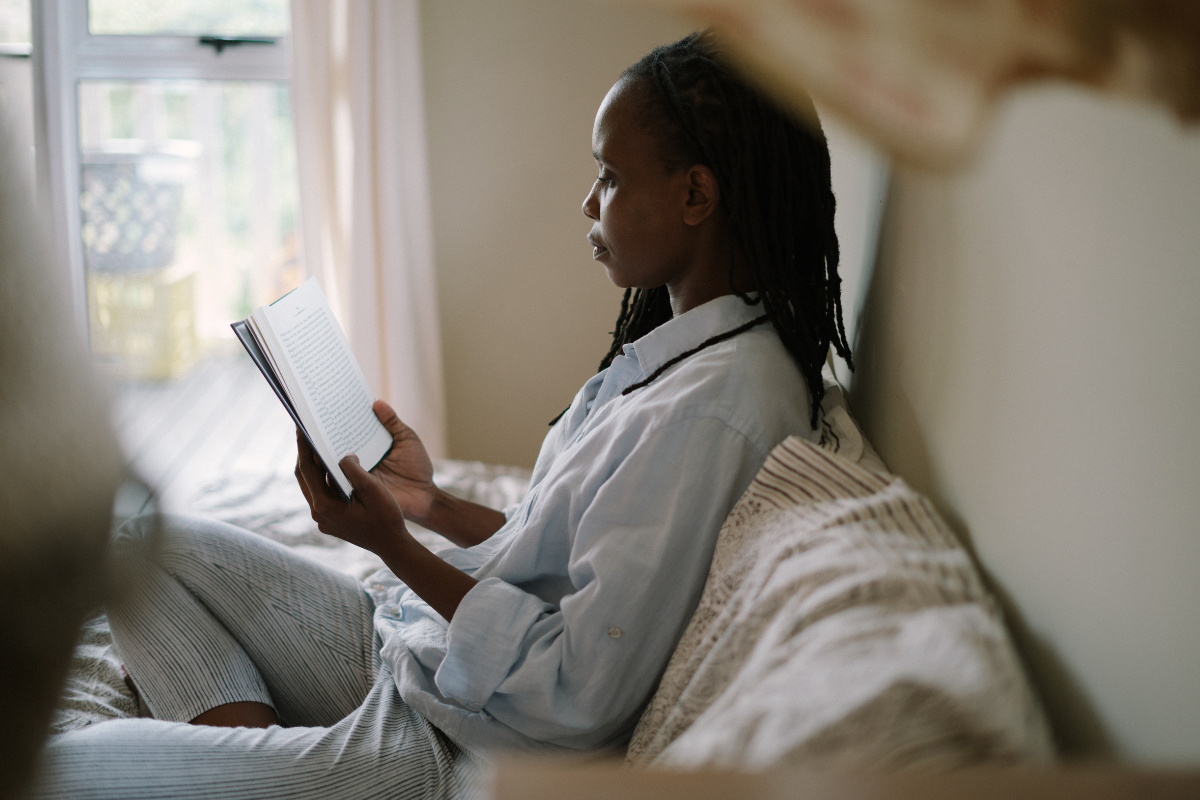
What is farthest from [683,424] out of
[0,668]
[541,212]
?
[541,212]

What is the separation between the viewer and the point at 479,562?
3.22ft

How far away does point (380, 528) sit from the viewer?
89 cm

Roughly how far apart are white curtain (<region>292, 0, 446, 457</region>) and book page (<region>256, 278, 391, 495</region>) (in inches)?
44.5

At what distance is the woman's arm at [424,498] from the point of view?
1.15 m

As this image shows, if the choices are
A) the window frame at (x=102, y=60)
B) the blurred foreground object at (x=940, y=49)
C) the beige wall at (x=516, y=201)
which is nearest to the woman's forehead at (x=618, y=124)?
the blurred foreground object at (x=940, y=49)

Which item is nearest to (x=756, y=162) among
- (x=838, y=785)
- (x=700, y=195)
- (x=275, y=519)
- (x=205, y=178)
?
(x=700, y=195)

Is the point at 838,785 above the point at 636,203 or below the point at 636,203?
below

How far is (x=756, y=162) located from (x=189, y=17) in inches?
76.8

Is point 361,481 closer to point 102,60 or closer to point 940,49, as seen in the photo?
point 940,49

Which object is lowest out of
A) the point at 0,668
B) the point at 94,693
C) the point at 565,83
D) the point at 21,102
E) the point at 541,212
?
the point at 94,693

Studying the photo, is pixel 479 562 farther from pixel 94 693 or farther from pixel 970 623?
pixel 970 623

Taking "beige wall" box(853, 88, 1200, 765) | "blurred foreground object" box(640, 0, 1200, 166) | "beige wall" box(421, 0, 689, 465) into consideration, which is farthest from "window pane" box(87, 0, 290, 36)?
"blurred foreground object" box(640, 0, 1200, 166)

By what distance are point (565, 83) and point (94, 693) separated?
167 centimetres

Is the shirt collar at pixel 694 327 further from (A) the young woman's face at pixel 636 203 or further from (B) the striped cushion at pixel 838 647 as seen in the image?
(B) the striped cushion at pixel 838 647
